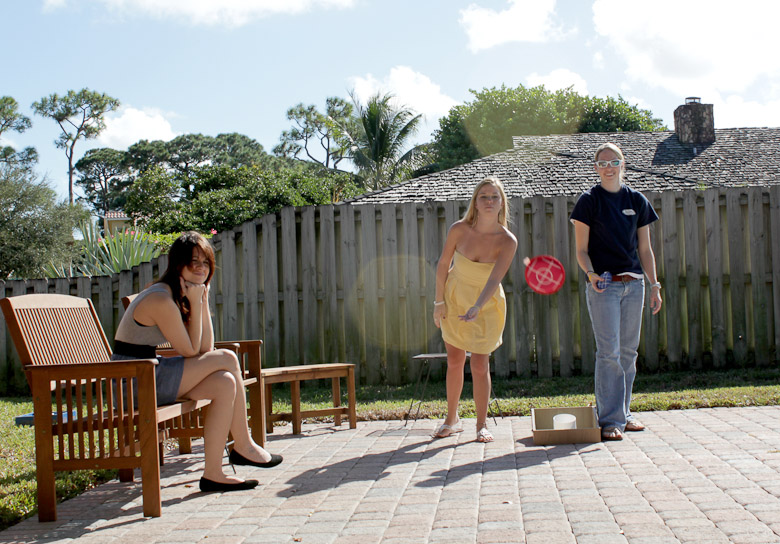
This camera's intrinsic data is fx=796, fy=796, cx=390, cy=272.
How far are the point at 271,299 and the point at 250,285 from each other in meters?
0.29

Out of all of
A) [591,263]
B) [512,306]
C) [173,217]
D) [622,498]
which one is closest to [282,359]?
[512,306]

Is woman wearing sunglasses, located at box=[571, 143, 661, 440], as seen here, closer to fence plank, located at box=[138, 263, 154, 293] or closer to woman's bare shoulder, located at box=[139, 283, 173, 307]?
woman's bare shoulder, located at box=[139, 283, 173, 307]

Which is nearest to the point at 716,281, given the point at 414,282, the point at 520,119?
the point at 414,282

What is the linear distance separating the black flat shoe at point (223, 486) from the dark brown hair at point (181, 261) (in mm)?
849

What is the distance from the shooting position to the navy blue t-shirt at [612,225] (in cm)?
534

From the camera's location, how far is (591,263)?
540cm

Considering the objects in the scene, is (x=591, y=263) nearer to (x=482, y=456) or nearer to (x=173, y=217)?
(x=482, y=456)

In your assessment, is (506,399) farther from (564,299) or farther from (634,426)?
(634,426)

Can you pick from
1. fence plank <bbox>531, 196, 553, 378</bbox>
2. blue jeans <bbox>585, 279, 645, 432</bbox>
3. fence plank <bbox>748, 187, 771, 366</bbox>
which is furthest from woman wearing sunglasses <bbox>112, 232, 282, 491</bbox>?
fence plank <bbox>748, 187, 771, 366</bbox>

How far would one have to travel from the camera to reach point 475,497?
3.78 meters

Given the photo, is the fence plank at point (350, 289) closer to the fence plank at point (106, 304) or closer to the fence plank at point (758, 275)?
the fence plank at point (106, 304)

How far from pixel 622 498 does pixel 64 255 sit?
95.3 ft

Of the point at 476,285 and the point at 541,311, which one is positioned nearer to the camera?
the point at 476,285

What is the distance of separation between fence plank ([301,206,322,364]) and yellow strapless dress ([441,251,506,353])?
12.0ft
